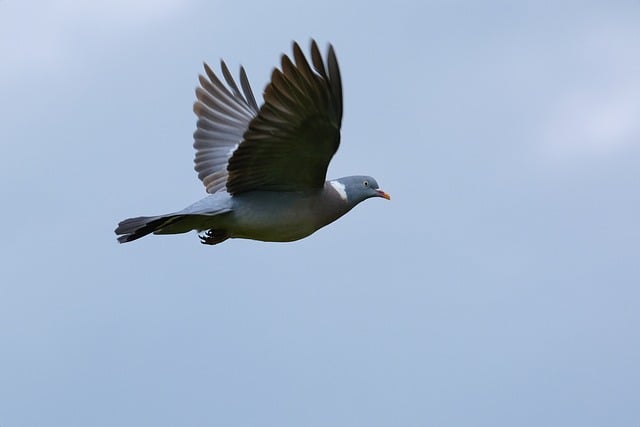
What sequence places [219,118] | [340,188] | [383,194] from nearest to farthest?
[340,188] → [383,194] → [219,118]

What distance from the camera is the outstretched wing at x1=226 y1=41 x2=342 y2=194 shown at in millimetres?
8516

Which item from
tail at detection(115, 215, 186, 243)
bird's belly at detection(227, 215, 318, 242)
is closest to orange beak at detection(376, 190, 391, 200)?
bird's belly at detection(227, 215, 318, 242)

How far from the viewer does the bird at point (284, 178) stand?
28.2 ft

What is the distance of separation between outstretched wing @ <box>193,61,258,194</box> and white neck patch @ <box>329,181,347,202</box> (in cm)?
134

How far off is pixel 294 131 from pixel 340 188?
4.02ft

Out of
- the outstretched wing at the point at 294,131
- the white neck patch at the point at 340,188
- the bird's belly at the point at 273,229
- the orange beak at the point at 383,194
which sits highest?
the outstretched wing at the point at 294,131

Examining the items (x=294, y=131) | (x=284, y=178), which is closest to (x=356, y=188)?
(x=284, y=178)

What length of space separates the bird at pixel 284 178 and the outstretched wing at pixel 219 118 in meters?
0.20

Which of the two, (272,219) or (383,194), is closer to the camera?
(272,219)

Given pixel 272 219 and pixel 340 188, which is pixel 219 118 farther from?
pixel 272 219

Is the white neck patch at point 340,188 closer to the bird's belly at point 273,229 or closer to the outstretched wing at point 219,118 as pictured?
the bird's belly at point 273,229

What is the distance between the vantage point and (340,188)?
10195 millimetres

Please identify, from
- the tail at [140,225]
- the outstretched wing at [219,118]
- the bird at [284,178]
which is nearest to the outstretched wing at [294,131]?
the bird at [284,178]

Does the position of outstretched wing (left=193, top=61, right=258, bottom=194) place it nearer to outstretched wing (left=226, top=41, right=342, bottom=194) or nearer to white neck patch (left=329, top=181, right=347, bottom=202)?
white neck patch (left=329, top=181, right=347, bottom=202)
